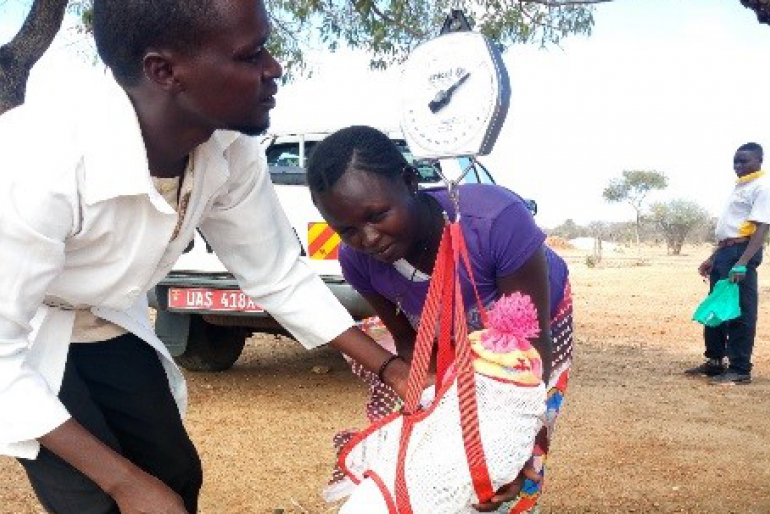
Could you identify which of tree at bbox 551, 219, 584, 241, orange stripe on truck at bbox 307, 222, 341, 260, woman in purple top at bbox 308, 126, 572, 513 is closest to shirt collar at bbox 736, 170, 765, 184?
orange stripe on truck at bbox 307, 222, 341, 260

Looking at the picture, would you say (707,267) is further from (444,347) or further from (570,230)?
(570,230)

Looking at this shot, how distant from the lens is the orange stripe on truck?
4.87 metres

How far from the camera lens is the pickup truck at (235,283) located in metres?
4.88

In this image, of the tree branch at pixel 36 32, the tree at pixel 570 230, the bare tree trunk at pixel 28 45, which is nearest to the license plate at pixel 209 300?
the bare tree trunk at pixel 28 45

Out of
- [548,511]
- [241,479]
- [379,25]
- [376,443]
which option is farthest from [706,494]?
[379,25]

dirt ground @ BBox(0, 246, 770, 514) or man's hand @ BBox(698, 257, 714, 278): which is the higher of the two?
man's hand @ BBox(698, 257, 714, 278)

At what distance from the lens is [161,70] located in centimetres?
162

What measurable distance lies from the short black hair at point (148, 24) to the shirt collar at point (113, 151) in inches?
3.5

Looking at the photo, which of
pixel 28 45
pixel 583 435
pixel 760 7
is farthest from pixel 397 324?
pixel 28 45

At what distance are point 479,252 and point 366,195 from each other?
1.12 ft

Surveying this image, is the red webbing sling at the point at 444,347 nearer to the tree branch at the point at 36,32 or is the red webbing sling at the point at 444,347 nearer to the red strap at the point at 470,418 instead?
the red strap at the point at 470,418

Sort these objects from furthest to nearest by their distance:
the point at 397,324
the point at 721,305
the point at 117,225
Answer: the point at 721,305, the point at 397,324, the point at 117,225

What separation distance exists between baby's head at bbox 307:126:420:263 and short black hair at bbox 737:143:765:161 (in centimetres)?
478

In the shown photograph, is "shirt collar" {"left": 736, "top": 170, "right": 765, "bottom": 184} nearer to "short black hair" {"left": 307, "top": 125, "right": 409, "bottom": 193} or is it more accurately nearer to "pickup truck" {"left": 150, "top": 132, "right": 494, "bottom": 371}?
"pickup truck" {"left": 150, "top": 132, "right": 494, "bottom": 371}
